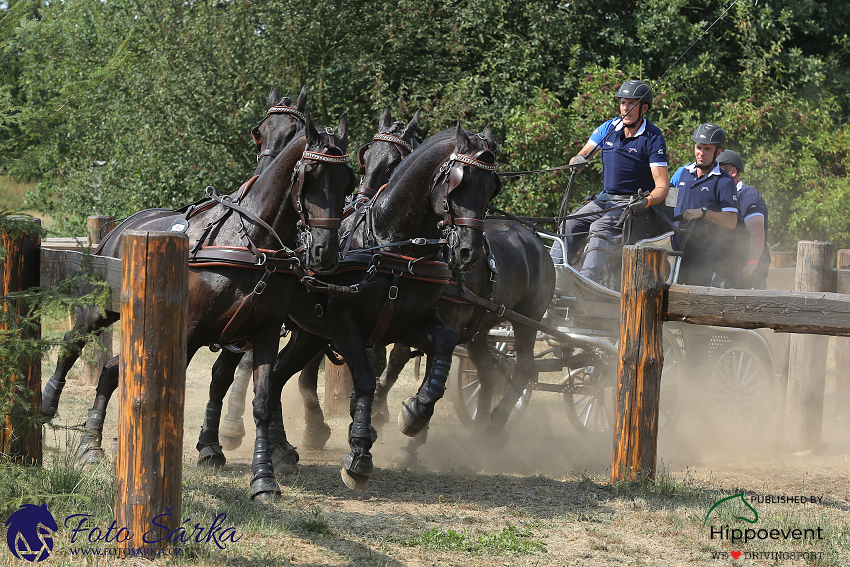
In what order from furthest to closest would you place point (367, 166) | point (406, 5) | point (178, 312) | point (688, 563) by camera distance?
point (406, 5) → point (367, 166) → point (688, 563) → point (178, 312)

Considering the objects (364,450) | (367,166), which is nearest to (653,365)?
(364,450)

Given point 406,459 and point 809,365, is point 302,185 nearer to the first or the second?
point 406,459

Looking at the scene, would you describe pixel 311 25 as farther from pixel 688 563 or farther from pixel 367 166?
pixel 688 563

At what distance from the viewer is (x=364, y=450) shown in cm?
488

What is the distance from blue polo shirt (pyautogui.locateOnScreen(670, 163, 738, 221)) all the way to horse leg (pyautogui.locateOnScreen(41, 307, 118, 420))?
514 centimetres

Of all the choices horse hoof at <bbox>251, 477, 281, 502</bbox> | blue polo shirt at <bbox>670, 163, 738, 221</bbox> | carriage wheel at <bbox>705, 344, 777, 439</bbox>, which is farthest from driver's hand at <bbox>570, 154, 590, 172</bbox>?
horse hoof at <bbox>251, 477, 281, 502</bbox>

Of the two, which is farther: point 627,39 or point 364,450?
point 627,39

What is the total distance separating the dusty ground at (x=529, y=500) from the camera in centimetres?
396

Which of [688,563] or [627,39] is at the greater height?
[627,39]

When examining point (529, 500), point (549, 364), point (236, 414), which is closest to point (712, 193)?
point (549, 364)

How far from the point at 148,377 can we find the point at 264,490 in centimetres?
A: 170

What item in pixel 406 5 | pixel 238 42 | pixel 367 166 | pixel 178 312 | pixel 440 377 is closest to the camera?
pixel 178 312

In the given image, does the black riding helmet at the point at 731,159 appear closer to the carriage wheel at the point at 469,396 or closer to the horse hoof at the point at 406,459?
the carriage wheel at the point at 469,396

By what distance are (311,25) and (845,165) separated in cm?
831
